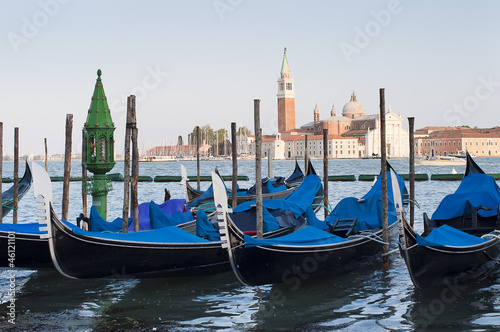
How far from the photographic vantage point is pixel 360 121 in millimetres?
80875

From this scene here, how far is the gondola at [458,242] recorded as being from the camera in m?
5.39

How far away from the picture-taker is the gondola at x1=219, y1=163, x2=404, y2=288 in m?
5.36

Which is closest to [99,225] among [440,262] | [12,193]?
[440,262]

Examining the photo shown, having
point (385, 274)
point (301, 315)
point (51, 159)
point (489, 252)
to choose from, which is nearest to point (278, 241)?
point (301, 315)

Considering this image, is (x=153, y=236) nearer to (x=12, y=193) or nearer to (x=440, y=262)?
(x=440, y=262)

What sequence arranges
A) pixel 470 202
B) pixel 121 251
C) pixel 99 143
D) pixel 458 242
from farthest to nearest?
pixel 99 143, pixel 470 202, pixel 458 242, pixel 121 251

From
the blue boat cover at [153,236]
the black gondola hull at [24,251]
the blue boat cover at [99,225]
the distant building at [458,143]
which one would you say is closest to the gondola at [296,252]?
the blue boat cover at [153,236]

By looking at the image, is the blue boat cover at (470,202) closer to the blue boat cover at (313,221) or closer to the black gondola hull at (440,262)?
the black gondola hull at (440,262)

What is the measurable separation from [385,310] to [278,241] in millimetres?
1055

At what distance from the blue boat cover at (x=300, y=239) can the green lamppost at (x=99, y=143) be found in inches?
118

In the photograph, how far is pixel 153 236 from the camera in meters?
5.83

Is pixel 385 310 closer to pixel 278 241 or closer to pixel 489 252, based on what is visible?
pixel 278 241

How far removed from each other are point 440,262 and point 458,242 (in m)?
0.37

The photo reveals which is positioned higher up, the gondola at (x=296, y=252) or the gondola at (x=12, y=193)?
the gondola at (x=12, y=193)
